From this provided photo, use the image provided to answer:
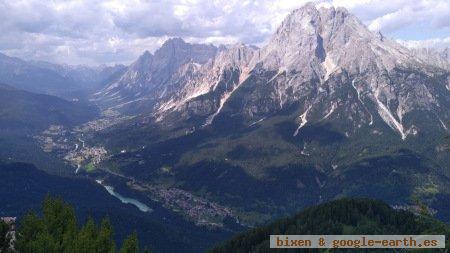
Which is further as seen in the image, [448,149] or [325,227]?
[325,227]

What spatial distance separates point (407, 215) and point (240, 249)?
61.9m

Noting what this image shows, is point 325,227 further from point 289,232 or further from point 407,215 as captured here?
point 407,215

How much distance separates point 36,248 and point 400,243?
6052cm

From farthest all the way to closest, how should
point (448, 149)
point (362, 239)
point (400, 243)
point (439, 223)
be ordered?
point (362, 239) → point (400, 243) → point (448, 149) → point (439, 223)

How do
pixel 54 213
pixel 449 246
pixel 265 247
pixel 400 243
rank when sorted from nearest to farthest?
pixel 449 246 → pixel 400 243 → pixel 54 213 → pixel 265 247

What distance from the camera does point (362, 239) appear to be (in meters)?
82.8

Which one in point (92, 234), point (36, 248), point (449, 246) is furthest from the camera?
point (92, 234)

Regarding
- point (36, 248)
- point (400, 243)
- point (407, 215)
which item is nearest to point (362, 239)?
point (400, 243)

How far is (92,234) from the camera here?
104m

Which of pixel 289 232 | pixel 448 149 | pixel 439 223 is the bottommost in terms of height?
pixel 439 223

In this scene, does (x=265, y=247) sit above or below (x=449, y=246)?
above

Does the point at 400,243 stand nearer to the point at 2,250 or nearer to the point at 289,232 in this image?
the point at 2,250

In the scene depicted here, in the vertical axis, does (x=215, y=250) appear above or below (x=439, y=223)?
above

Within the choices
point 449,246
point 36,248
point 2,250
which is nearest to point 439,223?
point 449,246
